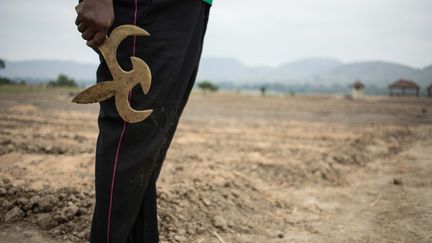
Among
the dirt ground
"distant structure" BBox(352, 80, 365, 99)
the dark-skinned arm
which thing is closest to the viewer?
the dark-skinned arm

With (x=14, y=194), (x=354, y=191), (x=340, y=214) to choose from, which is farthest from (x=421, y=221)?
(x=14, y=194)

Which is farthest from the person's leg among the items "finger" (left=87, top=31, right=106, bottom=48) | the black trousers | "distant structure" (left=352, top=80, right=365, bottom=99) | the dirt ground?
"distant structure" (left=352, top=80, right=365, bottom=99)

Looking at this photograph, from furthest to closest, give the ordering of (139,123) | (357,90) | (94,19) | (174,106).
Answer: (357,90)
(174,106)
(139,123)
(94,19)

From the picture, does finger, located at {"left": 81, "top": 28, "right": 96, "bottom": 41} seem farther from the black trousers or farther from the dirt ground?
the dirt ground

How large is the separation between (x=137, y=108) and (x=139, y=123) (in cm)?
5

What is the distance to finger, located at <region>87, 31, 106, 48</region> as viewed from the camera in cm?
105

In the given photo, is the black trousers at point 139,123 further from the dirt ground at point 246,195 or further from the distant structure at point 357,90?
the distant structure at point 357,90

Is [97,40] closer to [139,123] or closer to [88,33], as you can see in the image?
[88,33]

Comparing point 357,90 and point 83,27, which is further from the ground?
point 357,90

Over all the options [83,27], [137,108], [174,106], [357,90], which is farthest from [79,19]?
[357,90]

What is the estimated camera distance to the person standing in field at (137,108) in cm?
112

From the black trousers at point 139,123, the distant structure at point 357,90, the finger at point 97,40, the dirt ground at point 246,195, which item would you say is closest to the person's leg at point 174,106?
the black trousers at point 139,123

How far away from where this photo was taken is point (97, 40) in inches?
41.6

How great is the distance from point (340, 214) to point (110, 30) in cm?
218
